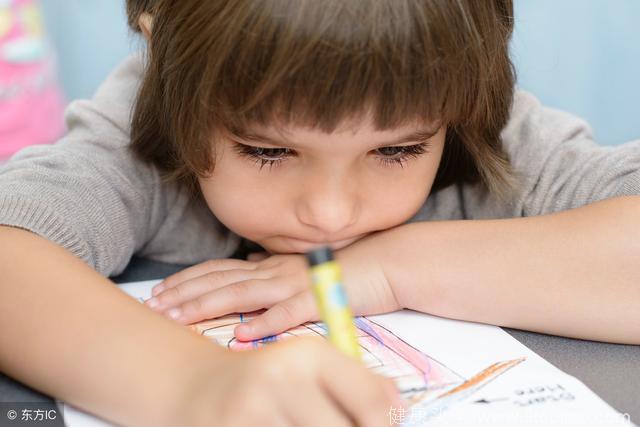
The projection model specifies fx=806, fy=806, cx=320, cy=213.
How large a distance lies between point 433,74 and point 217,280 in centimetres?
26

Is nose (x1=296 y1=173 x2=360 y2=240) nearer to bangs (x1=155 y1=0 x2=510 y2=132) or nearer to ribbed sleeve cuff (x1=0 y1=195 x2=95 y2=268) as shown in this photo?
bangs (x1=155 y1=0 x2=510 y2=132)

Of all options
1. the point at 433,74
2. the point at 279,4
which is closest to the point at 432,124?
the point at 433,74

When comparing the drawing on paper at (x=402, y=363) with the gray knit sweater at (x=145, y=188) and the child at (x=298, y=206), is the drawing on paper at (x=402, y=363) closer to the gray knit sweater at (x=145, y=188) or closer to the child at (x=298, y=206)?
the child at (x=298, y=206)

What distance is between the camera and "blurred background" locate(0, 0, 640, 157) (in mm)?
1484

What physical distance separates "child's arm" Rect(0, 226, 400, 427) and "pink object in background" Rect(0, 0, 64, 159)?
0.93 m

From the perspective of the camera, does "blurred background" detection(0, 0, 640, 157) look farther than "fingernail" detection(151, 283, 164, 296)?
Yes

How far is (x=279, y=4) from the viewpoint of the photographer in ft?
1.90

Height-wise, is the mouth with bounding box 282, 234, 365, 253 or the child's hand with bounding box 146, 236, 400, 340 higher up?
the mouth with bounding box 282, 234, 365, 253

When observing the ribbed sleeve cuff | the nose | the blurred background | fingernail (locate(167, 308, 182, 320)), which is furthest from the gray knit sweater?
the blurred background

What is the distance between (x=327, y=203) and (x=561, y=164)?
0.30 meters

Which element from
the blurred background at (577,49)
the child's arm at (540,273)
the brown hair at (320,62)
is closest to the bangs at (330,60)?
the brown hair at (320,62)

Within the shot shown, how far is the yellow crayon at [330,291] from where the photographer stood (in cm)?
39

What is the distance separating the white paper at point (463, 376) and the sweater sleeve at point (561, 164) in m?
0.20

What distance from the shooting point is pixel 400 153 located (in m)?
0.69
